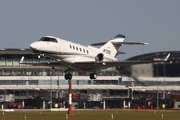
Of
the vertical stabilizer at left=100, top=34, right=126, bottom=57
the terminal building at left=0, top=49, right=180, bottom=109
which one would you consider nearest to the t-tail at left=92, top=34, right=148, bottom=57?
the vertical stabilizer at left=100, top=34, right=126, bottom=57

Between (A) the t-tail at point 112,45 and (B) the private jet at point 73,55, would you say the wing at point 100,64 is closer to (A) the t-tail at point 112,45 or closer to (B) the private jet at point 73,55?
(B) the private jet at point 73,55

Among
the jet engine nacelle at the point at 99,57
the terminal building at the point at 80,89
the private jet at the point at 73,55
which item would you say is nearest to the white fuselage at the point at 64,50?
the private jet at the point at 73,55

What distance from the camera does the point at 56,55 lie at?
5959cm

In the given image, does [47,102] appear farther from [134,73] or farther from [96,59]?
[96,59]

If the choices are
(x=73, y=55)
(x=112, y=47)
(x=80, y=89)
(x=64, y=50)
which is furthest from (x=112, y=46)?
(x=80, y=89)

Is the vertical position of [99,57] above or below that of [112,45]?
below

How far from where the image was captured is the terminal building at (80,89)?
123 meters

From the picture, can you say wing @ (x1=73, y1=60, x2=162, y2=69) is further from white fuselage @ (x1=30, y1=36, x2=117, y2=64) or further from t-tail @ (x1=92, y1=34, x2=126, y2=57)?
t-tail @ (x1=92, y1=34, x2=126, y2=57)

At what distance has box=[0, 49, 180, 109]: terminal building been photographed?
4828 inches

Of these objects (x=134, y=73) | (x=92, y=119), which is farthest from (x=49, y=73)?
(x=92, y=119)

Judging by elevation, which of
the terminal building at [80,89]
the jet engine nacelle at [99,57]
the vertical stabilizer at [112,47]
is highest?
the vertical stabilizer at [112,47]

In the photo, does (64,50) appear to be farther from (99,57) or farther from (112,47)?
(112,47)

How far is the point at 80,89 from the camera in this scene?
13650 cm

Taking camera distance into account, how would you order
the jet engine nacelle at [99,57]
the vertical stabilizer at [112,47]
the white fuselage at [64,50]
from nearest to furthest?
the white fuselage at [64,50]
the jet engine nacelle at [99,57]
the vertical stabilizer at [112,47]
